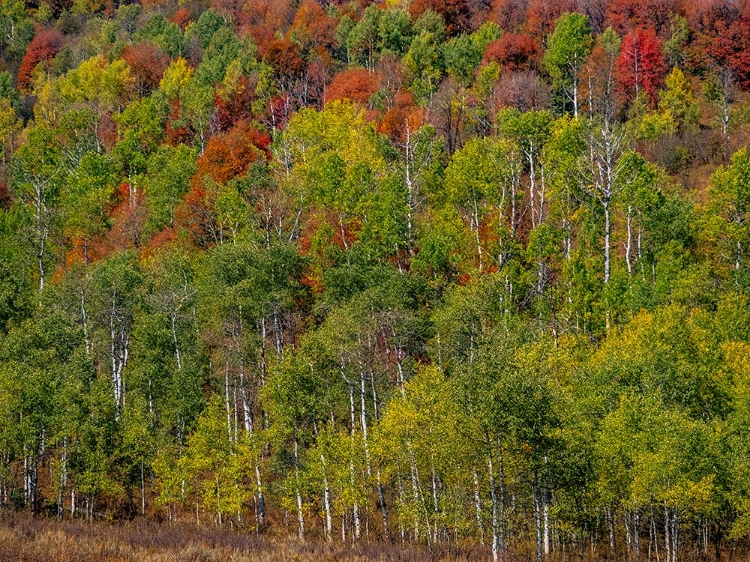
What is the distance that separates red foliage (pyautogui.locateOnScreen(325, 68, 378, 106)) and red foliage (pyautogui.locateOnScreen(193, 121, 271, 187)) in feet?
59.9

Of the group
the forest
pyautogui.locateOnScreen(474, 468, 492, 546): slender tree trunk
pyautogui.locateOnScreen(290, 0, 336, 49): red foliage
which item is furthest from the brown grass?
pyautogui.locateOnScreen(290, 0, 336, 49): red foliage

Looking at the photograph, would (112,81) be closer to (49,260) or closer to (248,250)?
(49,260)

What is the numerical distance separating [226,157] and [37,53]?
109m

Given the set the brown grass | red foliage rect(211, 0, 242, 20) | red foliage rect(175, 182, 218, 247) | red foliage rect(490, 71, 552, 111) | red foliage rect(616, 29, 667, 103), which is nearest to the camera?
the brown grass

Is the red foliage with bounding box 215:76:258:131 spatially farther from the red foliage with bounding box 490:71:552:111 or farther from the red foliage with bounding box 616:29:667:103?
the red foliage with bounding box 616:29:667:103

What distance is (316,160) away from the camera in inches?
3295

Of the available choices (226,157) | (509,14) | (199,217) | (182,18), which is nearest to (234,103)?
(226,157)

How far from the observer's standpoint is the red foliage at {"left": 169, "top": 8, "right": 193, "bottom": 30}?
180 metres

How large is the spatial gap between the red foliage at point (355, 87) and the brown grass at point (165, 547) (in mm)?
75321

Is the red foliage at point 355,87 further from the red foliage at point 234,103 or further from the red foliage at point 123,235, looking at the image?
the red foliage at point 123,235

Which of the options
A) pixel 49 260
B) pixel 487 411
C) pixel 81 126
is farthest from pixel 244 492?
pixel 81 126

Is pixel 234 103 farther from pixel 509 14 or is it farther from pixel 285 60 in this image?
pixel 509 14

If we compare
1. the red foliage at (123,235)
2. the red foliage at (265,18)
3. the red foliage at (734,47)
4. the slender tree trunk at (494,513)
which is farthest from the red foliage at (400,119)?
the slender tree trunk at (494,513)

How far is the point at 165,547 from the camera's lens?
4525 centimetres
